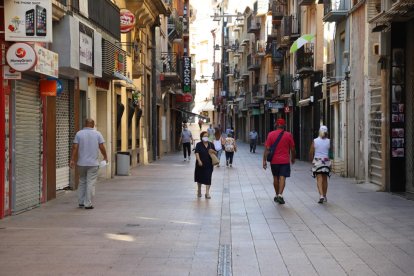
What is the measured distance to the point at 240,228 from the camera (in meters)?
11.0

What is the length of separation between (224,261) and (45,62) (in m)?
6.40

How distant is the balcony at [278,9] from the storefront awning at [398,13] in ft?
98.7

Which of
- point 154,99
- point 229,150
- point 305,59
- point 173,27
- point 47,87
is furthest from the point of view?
point 173,27

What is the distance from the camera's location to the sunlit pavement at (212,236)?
7.87 metres

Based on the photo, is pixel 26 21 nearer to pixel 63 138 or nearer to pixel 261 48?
pixel 63 138

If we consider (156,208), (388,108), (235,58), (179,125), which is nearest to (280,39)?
(179,125)

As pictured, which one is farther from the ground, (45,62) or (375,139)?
(45,62)

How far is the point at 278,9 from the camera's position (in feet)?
158

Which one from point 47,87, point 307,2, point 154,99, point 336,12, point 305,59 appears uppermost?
point 307,2

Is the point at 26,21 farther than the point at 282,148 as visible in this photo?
No

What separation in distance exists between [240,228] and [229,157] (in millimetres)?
18889

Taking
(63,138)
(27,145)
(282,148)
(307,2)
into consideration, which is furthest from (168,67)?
(27,145)

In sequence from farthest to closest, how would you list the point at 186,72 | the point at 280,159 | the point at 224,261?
the point at 186,72 < the point at 280,159 < the point at 224,261

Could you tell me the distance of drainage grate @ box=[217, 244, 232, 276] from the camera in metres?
7.53
